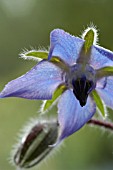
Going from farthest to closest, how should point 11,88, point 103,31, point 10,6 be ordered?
point 10,6 → point 103,31 → point 11,88

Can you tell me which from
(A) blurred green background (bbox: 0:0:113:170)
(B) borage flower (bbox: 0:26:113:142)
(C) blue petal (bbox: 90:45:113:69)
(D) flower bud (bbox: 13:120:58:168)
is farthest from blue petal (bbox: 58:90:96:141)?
(A) blurred green background (bbox: 0:0:113:170)

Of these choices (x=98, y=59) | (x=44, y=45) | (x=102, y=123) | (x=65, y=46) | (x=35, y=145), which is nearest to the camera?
(x=65, y=46)

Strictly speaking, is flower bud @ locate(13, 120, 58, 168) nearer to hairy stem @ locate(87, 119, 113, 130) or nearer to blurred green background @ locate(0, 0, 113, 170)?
hairy stem @ locate(87, 119, 113, 130)

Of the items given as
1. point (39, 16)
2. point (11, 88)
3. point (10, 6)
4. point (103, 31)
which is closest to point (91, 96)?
point (11, 88)

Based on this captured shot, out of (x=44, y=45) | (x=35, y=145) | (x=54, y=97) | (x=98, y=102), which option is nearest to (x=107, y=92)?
(x=98, y=102)

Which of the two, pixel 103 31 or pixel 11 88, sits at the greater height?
pixel 103 31

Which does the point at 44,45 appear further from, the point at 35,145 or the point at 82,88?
the point at 82,88

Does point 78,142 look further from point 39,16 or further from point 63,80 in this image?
point 63,80
